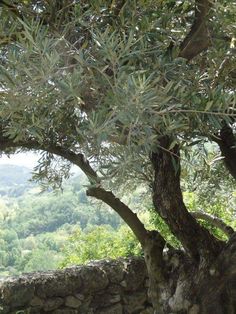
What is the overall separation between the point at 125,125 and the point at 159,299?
241cm

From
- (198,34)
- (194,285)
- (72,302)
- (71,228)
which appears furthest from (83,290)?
(71,228)

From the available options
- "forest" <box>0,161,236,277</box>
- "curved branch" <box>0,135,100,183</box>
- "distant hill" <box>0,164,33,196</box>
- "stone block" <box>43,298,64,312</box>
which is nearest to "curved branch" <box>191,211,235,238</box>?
"forest" <box>0,161,236,277</box>

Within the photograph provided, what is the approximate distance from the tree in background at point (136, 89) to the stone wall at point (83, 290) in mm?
1537

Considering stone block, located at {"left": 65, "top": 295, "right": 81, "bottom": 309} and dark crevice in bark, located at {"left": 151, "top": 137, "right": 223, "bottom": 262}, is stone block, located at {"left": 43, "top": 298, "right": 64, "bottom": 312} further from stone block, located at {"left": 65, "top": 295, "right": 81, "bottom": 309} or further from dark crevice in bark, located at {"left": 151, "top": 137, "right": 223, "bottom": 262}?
dark crevice in bark, located at {"left": 151, "top": 137, "right": 223, "bottom": 262}

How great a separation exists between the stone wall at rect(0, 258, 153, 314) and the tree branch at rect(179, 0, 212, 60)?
3.04 m

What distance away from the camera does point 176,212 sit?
12.0 ft

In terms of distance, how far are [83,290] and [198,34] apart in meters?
3.36

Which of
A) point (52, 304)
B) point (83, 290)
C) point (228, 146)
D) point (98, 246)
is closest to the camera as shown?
point (228, 146)

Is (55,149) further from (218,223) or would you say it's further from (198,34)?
(218,223)

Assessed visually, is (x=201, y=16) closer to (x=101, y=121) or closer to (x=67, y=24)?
(x=67, y=24)

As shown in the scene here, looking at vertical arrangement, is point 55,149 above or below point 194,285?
above

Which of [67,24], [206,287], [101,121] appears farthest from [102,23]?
[206,287]

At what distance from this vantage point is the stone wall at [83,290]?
185 inches

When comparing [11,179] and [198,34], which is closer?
[198,34]
